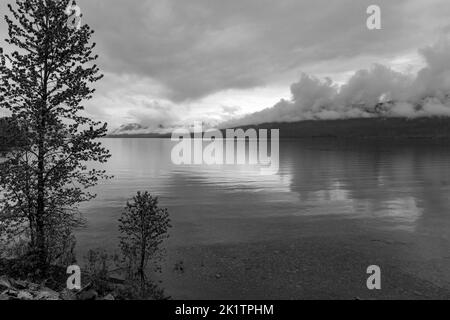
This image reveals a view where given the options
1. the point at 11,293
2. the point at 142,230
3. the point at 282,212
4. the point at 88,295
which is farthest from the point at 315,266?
the point at 11,293

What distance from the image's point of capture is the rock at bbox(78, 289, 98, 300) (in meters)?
18.1

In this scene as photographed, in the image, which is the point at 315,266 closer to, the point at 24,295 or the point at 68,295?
the point at 68,295

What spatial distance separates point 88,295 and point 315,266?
18113mm

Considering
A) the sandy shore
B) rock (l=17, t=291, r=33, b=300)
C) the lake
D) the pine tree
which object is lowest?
the sandy shore

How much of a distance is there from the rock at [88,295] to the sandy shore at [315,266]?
18.6ft

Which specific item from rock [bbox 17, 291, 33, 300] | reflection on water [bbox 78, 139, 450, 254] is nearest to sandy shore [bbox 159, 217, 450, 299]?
reflection on water [bbox 78, 139, 450, 254]

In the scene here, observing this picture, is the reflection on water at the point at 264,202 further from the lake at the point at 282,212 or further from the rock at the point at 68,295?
the rock at the point at 68,295

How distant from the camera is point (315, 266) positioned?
1067 inches

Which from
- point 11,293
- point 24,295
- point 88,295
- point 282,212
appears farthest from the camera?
point 282,212

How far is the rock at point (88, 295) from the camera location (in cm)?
1810

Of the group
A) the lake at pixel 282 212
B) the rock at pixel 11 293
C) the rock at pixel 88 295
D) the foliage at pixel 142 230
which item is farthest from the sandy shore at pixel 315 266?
the rock at pixel 11 293

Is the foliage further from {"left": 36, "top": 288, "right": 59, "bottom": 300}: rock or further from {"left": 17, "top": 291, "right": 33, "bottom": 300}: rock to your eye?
{"left": 17, "top": 291, "right": 33, "bottom": 300}: rock

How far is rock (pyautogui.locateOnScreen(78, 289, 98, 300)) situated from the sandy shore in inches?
223
